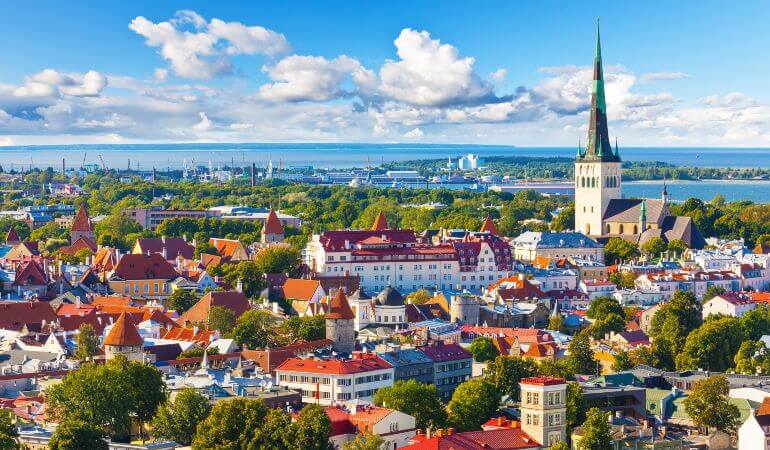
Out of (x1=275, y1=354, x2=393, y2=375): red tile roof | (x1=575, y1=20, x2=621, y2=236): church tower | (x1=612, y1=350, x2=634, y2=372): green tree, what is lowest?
(x1=612, y1=350, x2=634, y2=372): green tree

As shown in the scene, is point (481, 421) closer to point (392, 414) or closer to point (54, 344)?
point (392, 414)

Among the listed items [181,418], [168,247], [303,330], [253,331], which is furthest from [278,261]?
[181,418]

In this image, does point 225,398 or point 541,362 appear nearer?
point 225,398

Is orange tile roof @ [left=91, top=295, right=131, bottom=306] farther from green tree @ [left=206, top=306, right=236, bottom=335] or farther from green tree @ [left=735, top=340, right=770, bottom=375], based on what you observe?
green tree @ [left=735, top=340, right=770, bottom=375]

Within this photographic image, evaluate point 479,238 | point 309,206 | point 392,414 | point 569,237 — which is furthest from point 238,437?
point 309,206

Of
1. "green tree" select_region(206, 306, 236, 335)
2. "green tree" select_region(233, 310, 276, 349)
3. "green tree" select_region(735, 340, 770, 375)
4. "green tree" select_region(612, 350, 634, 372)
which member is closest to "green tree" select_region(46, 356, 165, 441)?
"green tree" select_region(233, 310, 276, 349)

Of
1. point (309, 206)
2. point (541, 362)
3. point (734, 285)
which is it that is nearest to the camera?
point (541, 362)

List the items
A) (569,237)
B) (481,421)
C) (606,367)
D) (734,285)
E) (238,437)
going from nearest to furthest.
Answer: (238,437), (481,421), (606,367), (734,285), (569,237)
